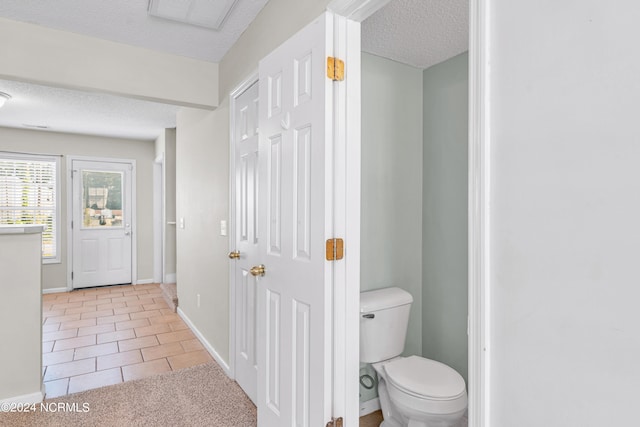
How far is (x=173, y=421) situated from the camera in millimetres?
2045

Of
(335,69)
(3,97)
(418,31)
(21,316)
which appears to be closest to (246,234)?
(335,69)

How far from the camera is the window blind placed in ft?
16.2

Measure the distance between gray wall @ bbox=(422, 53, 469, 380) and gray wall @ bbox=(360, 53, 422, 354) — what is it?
0.21 feet

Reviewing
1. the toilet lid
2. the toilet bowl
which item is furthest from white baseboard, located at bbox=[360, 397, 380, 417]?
the toilet lid

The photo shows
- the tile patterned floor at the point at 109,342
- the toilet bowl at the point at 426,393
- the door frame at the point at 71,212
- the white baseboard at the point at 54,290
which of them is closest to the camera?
the toilet bowl at the point at 426,393

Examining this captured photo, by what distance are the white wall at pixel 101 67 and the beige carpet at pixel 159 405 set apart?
6.69 feet

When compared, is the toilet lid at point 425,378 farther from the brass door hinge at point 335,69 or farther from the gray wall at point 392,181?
the brass door hinge at point 335,69

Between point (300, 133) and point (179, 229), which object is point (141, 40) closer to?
point (300, 133)

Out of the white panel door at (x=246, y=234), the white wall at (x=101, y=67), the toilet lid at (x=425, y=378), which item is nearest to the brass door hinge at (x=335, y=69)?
the white panel door at (x=246, y=234)

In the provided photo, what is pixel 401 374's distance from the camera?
1.79m

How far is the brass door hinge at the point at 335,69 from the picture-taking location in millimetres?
1390

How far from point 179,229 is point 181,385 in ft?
6.25
